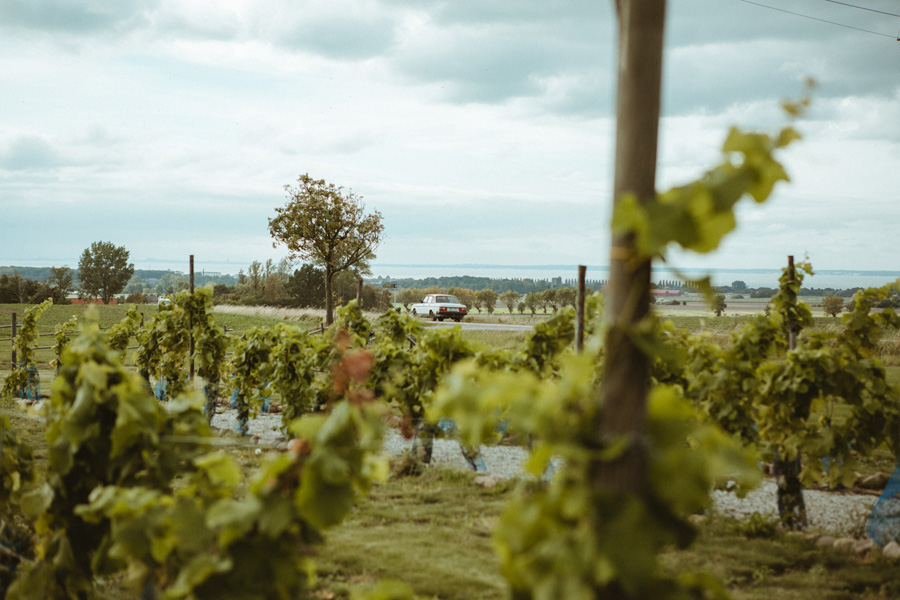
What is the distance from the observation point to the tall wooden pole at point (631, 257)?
130 cm

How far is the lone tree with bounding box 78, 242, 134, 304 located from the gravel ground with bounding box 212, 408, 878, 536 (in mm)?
67387

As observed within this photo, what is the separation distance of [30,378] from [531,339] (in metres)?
8.98

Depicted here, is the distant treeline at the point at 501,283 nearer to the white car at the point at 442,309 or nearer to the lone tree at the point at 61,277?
the white car at the point at 442,309

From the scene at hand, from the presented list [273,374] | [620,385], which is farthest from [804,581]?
[273,374]

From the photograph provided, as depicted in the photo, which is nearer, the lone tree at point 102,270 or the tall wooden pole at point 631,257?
the tall wooden pole at point 631,257

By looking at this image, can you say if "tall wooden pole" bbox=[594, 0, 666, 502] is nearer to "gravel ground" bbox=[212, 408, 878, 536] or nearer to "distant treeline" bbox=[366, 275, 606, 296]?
"gravel ground" bbox=[212, 408, 878, 536]

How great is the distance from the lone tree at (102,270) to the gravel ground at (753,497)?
221ft

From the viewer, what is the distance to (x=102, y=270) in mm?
66562

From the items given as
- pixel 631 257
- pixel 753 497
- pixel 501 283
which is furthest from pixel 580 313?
pixel 501 283

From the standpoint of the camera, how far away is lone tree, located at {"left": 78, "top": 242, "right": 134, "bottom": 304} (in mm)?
65875

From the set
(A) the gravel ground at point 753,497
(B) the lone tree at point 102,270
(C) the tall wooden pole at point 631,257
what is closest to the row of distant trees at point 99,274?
(B) the lone tree at point 102,270

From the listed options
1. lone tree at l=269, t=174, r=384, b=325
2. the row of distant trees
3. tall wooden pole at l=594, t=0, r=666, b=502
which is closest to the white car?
lone tree at l=269, t=174, r=384, b=325

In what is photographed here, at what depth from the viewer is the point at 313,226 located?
93.1 feet

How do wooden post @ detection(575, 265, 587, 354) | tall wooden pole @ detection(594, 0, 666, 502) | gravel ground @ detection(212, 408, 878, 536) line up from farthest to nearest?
wooden post @ detection(575, 265, 587, 354) → gravel ground @ detection(212, 408, 878, 536) → tall wooden pole @ detection(594, 0, 666, 502)
